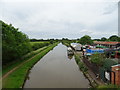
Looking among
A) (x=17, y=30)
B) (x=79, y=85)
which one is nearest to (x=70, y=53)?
(x=17, y=30)

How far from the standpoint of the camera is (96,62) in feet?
38.3

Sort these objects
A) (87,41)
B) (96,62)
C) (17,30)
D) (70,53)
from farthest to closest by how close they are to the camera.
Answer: (87,41), (70,53), (17,30), (96,62)

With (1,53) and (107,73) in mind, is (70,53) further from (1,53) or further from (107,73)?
(107,73)

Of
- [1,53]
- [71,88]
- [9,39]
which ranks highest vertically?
[9,39]

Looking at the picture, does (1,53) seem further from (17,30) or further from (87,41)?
(87,41)

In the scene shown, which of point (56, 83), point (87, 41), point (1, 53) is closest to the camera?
point (56, 83)

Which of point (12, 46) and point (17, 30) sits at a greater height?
point (17, 30)

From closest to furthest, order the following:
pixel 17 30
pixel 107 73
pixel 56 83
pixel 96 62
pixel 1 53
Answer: pixel 107 73, pixel 56 83, pixel 96 62, pixel 1 53, pixel 17 30

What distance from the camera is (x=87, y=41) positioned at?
49.1 meters

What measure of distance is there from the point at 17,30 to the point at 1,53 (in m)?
7.15

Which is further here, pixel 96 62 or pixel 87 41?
pixel 87 41

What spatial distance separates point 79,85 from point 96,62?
3.00 meters

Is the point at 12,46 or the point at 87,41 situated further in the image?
the point at 87,41

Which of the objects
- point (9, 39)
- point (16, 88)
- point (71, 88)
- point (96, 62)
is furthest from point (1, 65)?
point (96, 62)
